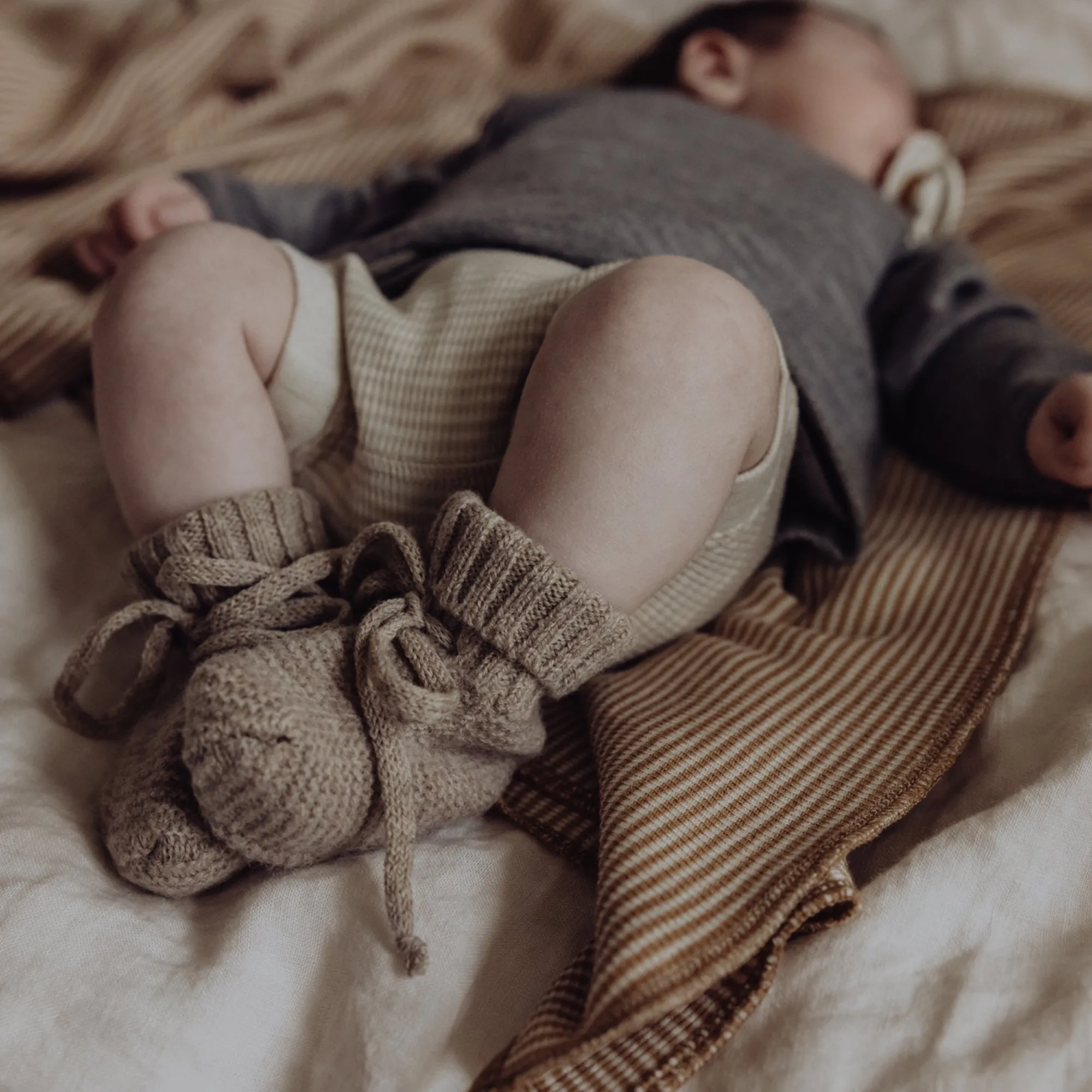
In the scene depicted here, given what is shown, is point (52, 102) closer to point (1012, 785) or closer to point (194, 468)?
point (194, 468)

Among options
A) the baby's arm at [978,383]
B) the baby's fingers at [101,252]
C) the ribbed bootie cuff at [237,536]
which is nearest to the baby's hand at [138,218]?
the baby's fingers at [101,252]

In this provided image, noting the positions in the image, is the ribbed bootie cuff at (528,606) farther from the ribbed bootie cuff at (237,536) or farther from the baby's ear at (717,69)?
the baby's ear at (717,69)

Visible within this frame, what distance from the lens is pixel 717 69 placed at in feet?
3.75

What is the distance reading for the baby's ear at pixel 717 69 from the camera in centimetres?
112

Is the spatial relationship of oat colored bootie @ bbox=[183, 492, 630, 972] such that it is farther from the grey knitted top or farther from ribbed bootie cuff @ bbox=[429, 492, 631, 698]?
the grey knitted top

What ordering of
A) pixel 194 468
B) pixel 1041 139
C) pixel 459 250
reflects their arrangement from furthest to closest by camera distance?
pixel 1041 139 < pixel 459 250 < pixel 194 468

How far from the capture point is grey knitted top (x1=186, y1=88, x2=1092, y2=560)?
77cm

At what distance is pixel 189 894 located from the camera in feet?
1.78

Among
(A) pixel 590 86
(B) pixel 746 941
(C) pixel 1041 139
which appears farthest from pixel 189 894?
(C) pixel 1041 139

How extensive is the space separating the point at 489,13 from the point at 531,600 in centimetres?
107

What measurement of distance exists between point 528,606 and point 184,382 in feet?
0.85

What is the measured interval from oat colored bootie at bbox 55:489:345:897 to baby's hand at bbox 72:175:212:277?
39 cm

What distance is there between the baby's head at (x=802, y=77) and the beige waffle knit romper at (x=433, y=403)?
0.52 metres

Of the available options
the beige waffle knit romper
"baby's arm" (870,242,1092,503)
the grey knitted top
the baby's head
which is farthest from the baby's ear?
the beige waffle knit romper
